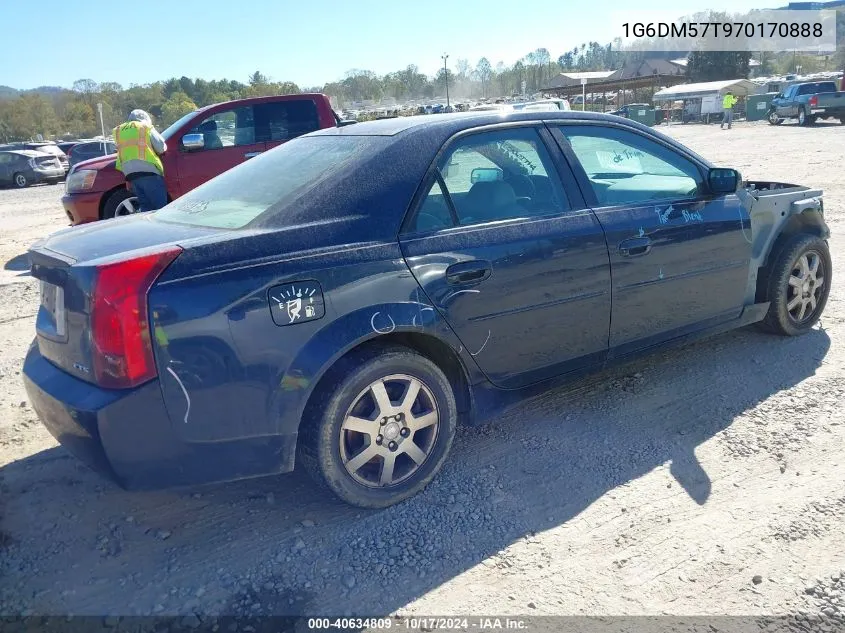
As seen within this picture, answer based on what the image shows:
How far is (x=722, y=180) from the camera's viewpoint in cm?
399

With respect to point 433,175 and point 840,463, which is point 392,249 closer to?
point 433,175

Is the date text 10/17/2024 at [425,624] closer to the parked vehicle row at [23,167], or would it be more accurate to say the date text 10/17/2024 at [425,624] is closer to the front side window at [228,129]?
the front side window at [228,129]

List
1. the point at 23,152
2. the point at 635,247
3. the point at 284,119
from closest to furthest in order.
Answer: the point at 635,247, the point at 284,119, the point at 23,152

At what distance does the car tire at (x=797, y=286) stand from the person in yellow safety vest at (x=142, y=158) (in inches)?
239

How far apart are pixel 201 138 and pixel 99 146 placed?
18912 mm

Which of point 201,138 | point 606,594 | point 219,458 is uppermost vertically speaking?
point 201,138

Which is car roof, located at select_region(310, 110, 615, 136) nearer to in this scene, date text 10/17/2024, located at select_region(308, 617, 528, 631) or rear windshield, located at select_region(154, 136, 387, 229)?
rear windshield, located at select_region(154, 136, 387, 229)

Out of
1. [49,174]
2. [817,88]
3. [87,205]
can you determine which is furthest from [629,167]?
[817,88]

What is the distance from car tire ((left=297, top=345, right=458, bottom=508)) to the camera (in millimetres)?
2793

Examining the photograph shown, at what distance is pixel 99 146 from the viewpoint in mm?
24453

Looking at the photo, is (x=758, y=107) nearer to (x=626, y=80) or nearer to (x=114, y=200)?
(x=626, y=80)

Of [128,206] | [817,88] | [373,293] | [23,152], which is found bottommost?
[373,293]

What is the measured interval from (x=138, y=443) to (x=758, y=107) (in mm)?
44035

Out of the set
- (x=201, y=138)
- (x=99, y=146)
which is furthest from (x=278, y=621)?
(x=99, y=146)
